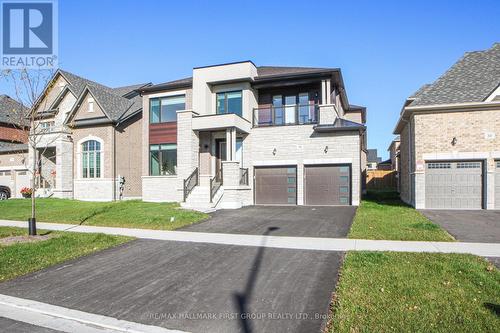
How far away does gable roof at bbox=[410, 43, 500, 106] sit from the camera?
15641mm

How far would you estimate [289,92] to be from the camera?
20672 millimetres

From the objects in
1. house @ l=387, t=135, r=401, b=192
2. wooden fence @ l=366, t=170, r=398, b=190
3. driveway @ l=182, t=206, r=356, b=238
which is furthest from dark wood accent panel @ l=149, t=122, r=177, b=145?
wooden fence @ l=366, t=170, r=398, b=190

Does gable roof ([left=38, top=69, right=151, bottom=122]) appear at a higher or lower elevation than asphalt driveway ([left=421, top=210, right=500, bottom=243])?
higher

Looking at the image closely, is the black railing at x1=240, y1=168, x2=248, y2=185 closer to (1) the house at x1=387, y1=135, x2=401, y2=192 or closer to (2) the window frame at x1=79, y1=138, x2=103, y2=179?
(2) the window frame at x1=79, y1=138, x2=103, y2=179

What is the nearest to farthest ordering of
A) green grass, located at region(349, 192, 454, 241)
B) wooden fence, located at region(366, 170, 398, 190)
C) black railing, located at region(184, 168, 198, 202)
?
green grass, located at region(349, 192, 454, 241) → black railing, located at region(184, 168, 198, 202) → wooden fence, located at region(366, 170, 398, 190)

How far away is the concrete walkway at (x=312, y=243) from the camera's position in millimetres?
7762

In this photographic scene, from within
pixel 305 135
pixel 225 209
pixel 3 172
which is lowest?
pixel 225 209

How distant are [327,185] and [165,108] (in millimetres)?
11980

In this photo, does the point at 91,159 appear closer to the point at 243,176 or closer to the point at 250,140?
the point at 243,176

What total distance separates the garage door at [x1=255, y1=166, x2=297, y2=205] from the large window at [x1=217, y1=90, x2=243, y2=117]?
4.06 meters

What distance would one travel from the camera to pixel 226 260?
7344mm

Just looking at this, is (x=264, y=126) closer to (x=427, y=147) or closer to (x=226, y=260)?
(x=427, y=147)

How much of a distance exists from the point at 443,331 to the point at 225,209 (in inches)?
530

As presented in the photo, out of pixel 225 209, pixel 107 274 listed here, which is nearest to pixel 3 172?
pixel 225 209
